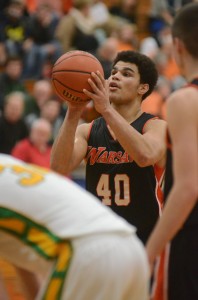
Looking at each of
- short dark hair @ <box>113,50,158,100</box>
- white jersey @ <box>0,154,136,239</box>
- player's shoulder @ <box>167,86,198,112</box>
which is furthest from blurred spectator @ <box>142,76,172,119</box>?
white jersey @ <box>0,154,136,239</box>

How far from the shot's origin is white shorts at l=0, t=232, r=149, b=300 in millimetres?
3637

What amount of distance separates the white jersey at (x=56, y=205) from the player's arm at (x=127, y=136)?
4.10 feet

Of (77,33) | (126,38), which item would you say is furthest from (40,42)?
(126,38)

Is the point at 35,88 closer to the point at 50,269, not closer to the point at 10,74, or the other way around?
the point at 10,74

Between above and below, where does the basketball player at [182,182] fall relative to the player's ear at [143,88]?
below

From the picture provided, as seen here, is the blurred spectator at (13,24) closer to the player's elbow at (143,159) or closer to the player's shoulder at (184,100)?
the player's elbow at (143,159)

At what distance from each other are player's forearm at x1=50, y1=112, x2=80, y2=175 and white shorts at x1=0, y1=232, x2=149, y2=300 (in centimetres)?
178

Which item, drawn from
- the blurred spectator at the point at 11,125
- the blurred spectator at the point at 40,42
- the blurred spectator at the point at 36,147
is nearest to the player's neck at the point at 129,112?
the blurred spectator at the point at 36,147

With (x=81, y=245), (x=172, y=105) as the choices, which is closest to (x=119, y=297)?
(x=81, y=245)

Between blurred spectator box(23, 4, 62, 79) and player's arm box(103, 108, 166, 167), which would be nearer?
player's arm box(103, 108, 166, 167)

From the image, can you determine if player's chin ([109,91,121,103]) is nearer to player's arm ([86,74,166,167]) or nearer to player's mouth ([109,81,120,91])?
player's mouth ([109,81,120,91])

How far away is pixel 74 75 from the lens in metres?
5.37

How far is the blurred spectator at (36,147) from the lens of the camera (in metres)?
9.98

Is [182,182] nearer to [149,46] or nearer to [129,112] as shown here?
[129,112]
